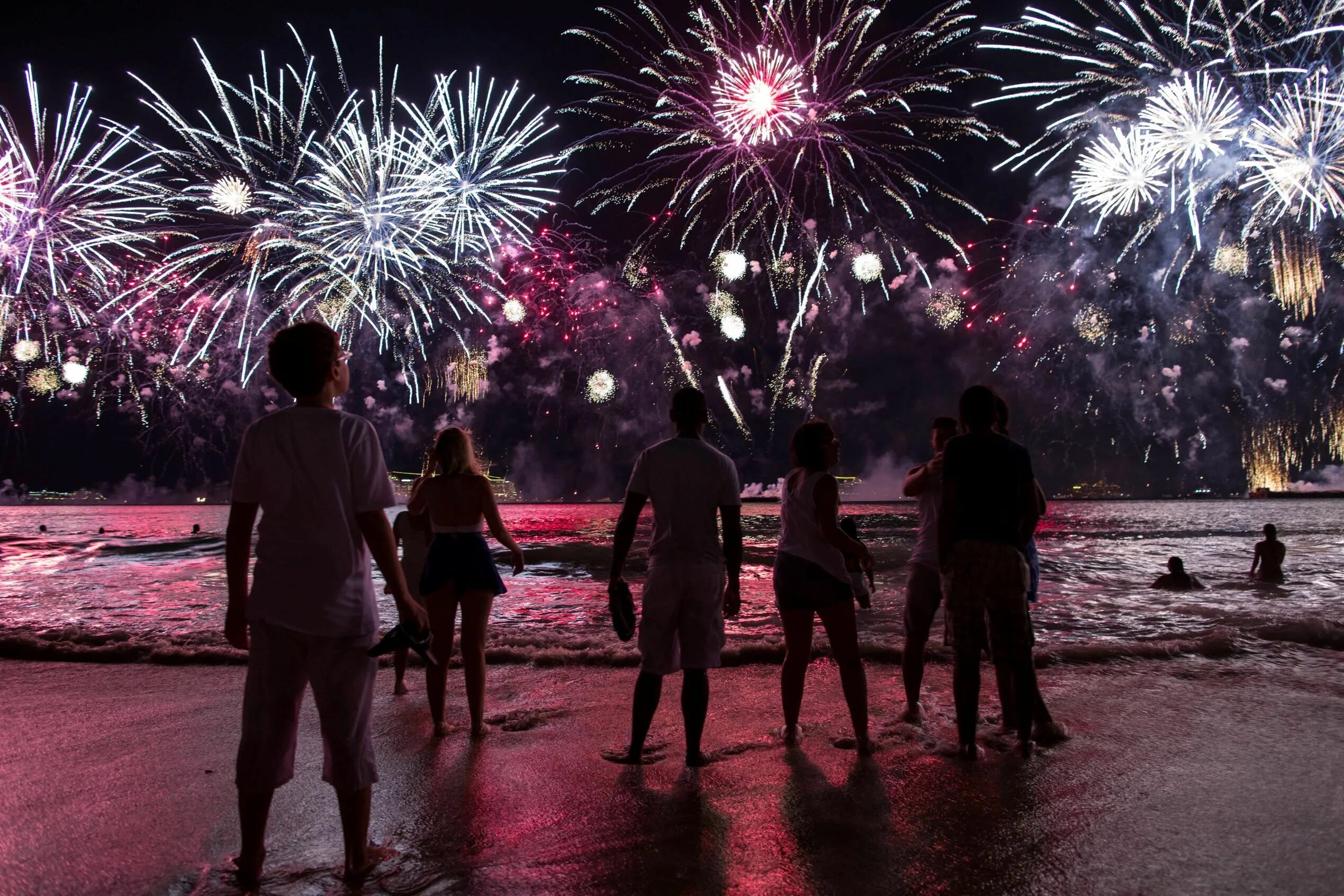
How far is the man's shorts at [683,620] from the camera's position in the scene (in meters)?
3.92

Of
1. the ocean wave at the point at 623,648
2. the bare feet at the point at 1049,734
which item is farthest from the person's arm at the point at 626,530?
the ocean wave at the point at 623,648

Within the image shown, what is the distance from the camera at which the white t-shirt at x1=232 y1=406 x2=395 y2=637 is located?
103 inches

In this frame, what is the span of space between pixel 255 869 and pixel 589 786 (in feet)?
4.64

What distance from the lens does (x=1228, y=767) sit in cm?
373

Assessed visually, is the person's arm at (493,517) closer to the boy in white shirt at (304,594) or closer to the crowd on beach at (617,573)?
the crowd on beach at (617,573)

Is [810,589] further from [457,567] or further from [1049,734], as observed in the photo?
[457,567]

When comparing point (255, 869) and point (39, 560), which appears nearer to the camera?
point (255, 869)

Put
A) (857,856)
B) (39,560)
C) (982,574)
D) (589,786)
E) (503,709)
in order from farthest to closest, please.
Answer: (39,560), (503,709), (982,574), (589,786), (857,856)

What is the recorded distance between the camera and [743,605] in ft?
38.5

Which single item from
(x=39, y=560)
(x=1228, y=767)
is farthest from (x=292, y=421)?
(x=39, y=560)

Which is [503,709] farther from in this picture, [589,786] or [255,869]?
[255,869]

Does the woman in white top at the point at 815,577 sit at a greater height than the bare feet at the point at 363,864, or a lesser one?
greater

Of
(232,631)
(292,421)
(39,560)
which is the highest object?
(292,421)

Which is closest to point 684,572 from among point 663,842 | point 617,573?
point 617,573
